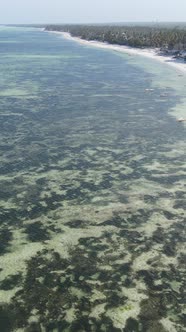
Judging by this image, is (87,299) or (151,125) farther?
(151,125)

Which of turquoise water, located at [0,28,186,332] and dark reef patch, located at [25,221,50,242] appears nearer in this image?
turquoise water, located at [0,28,186,332]

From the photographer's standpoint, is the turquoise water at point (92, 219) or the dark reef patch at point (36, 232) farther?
the dark reef patch at point (36, 232)

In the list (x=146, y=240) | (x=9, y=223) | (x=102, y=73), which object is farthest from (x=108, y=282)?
(x=102, y=73)

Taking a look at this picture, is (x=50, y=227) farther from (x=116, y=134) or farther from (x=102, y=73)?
(x=102, y=73)

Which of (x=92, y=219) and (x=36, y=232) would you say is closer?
(x=36, y=232)

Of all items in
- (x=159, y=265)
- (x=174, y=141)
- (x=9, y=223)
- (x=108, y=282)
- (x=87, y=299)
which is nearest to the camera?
(x=87, y=299)

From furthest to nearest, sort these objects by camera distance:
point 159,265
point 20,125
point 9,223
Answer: point 20,125, point 9,223, point 159,265
